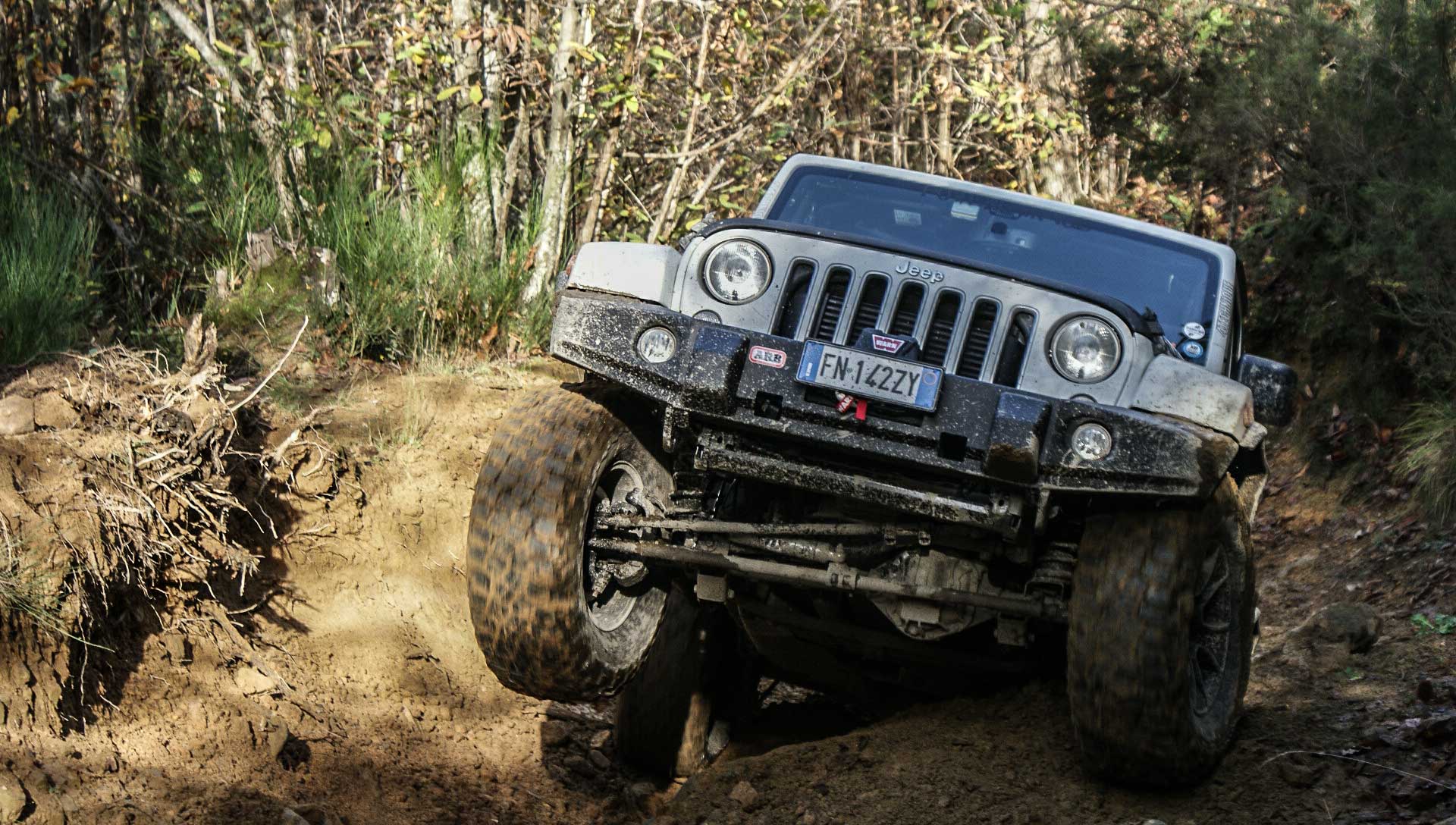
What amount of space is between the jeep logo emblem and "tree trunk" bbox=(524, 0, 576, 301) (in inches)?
185

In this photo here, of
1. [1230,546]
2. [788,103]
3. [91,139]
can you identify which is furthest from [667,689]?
[788,103]

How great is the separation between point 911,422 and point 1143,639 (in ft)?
2.86

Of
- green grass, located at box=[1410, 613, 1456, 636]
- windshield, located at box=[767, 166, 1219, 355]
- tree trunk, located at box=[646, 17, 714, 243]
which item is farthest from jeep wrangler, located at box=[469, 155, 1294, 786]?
tree trunk, located at box=[646, 17, 714, 243]

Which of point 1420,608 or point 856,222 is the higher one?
point 856,222

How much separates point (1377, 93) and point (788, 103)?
382 cm

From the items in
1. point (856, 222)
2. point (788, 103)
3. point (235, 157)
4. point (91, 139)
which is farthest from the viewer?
point (788, 103)

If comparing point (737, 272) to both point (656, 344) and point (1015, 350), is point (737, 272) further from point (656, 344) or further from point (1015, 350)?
point (1015, 350)

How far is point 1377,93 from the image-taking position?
8.38 meters

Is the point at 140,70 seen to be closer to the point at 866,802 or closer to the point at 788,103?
the point at 788,103

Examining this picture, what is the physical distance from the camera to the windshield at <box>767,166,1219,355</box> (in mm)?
4898

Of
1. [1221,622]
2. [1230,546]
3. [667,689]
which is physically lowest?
[667,689]

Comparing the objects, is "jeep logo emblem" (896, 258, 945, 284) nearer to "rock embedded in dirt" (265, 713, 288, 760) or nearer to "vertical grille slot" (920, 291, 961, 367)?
"vertical grille slot" (920, 291, 961, 367)

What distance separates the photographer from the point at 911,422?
385 cm

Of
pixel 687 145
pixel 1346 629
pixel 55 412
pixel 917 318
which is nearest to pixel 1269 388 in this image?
pixel 917 318
